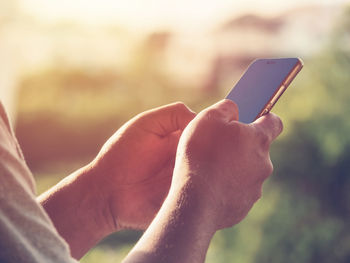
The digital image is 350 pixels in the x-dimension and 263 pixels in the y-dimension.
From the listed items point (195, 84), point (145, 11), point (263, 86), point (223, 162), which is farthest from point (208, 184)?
point (145, 11)

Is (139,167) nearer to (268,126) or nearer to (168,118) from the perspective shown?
(168,118)

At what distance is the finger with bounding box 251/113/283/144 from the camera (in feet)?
2.25

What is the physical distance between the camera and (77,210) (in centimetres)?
77

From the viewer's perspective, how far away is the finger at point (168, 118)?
80cm

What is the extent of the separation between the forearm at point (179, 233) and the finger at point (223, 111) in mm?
102

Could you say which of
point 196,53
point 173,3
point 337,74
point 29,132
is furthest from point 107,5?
point 337,74

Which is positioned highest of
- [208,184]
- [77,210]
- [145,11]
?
[208,184]

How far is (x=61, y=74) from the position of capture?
3.23 meters

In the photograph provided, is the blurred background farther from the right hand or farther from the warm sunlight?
the right hand

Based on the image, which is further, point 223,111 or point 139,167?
point 139,167

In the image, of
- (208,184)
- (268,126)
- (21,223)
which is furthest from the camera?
(268,126)

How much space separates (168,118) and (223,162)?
0.67ft

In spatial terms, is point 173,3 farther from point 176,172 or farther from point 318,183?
point 176,172

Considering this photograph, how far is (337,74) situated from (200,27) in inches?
36.4
